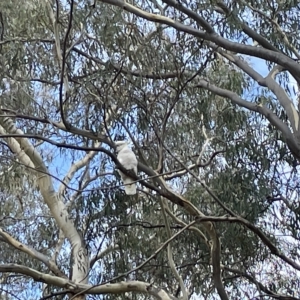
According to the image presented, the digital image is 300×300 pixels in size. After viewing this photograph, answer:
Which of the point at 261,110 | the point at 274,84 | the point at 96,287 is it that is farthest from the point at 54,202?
the point at 274,84

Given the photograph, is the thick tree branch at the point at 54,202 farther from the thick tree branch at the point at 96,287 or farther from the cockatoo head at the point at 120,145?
the cockatoo head at the point at 120,145

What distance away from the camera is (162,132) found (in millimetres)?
3857

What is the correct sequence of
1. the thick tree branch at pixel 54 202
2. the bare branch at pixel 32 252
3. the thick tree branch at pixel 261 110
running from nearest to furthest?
the thick tree branch at pixel 261 110, the bare branch at pixel 32 252, the thick tree branch at pixel 54 202

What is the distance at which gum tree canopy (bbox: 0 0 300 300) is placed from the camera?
13.2ft

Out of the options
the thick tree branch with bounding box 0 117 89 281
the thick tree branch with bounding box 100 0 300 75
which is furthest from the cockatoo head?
the thick tree branch with bounding box 0 117 89 281

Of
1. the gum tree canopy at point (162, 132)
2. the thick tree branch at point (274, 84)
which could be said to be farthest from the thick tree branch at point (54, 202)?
the thick tree branch at point (274, 84)

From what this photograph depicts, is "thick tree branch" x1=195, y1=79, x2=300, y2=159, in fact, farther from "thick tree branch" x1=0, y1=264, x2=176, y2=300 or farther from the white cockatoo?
"thick tree branch" x1=0, y1=264, x2=176, y2=300

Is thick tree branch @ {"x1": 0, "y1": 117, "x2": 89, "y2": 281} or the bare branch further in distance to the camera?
thick tree branch @ {"x1": 0, "y1": 117, "x2": 89, "y2": 281}

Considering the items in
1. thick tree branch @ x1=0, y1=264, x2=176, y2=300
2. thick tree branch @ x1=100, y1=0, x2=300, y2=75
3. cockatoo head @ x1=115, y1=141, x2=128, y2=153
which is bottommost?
thick tree branch @ x1=0, y1=264, x2=176, y2=300

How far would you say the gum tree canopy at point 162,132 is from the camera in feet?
13.2

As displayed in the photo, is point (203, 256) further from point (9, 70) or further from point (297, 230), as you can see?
point (9, 70)

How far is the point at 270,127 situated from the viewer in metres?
4.58

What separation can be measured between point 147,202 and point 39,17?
1.59 metres

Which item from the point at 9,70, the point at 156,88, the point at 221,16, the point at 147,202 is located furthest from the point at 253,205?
the point at 9,70
